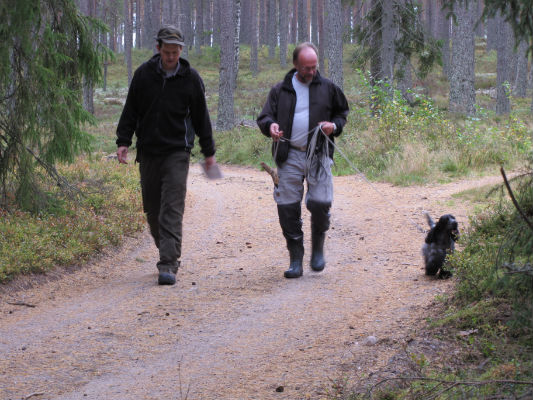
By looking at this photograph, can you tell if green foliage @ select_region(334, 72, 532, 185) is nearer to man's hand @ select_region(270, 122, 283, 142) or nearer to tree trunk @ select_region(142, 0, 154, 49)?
man's hand @ select_region(270, 122, 283, 142)

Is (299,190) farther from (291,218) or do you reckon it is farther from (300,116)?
(300,116)

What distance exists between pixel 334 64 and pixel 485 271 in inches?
713

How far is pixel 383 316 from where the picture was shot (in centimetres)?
524

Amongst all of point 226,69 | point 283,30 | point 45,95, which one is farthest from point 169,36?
point 283,30

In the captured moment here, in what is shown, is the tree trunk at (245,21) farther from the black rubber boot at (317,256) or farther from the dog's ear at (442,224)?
the dog's ear at (442,224)

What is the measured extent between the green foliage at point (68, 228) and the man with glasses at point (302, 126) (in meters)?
2.79

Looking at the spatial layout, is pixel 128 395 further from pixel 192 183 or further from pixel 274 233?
pixel 192 183

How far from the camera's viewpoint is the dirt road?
4.16m

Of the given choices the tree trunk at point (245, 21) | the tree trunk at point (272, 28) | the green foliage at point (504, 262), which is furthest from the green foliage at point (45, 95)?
the tree trunk at point (245, 21)

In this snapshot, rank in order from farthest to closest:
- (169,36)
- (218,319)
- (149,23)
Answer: (149,23)
(169,36)
(218,319)

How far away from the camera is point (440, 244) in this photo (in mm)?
6109

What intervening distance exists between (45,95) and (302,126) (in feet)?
12.9

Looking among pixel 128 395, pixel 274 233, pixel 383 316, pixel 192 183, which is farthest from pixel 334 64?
pixel 128 395

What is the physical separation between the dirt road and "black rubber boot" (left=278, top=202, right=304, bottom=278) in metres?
0.17
